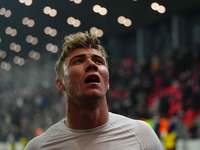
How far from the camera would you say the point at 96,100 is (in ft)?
6.35

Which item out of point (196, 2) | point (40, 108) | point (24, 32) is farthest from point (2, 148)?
point (196, 2)

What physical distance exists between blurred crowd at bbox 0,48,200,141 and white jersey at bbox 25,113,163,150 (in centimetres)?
663

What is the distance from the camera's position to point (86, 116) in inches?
78.5

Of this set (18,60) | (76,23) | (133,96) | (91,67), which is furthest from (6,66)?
(91,67)

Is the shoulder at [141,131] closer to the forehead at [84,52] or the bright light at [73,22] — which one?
the forehead at [84,52]

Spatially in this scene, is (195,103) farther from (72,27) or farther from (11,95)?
(11,95)

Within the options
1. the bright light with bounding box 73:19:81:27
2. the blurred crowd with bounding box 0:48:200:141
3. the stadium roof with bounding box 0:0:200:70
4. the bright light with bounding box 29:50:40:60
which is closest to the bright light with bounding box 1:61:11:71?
the blurred crowd with bounding box 0:48:200:141

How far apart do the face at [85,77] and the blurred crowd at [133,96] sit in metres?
6.69

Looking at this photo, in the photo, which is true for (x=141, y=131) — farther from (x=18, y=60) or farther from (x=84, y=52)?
(x=18, y=60)

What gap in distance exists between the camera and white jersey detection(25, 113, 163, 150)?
6.38 ft

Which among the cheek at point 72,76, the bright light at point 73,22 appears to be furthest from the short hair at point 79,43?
the bright light at point 73,22

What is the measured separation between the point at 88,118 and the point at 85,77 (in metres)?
0.21

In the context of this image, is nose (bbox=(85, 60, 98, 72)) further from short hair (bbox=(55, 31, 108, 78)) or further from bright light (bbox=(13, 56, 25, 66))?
bright light (bbox=(13, 56, 25, 66))

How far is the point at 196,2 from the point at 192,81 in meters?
3.07
